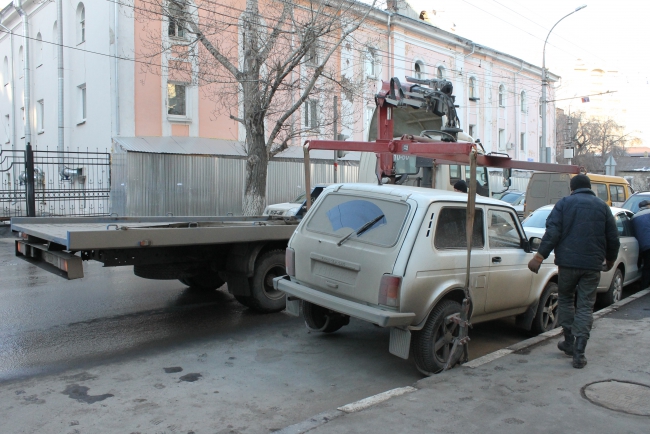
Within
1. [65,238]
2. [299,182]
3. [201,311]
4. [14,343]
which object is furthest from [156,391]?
[299,182]

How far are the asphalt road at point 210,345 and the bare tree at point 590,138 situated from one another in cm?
4731

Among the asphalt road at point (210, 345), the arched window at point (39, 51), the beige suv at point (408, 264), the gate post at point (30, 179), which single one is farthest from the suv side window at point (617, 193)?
the arched window at point (39, 51)

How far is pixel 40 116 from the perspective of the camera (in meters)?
26.3

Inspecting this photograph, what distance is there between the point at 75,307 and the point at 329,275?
429 cm

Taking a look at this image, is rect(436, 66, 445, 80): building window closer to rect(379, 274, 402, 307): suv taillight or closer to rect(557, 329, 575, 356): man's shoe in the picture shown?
rect(557, 329, 575, 356): man's shoe

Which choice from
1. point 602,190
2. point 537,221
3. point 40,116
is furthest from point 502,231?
point 40,116

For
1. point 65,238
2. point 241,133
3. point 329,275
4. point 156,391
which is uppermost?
point 241,133

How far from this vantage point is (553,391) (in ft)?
14.9

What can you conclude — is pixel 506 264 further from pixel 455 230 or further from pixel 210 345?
pixel 210 345

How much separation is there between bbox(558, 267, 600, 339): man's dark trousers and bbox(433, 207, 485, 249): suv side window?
845mm

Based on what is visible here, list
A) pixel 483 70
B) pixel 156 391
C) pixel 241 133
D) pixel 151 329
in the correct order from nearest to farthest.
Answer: pixel 156 391, pixel 151 329, pixel 241 133, pixel 483 70

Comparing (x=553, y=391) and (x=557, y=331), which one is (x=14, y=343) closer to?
(x=553, y=391)

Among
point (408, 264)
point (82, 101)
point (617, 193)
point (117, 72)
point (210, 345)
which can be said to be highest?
point (117, 72)

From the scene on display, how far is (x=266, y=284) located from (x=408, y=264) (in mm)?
3110
